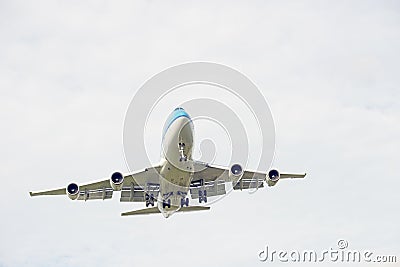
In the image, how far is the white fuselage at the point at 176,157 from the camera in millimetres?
45000

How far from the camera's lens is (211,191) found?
178 feet

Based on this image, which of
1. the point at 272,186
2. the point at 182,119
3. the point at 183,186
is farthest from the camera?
the point at 272,186

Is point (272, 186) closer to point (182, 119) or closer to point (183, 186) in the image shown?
point (183, 186)

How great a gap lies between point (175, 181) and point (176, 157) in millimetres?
3217

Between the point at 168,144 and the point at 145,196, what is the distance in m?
10.6

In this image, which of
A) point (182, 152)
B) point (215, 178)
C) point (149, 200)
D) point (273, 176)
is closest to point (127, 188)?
point (149, 200)

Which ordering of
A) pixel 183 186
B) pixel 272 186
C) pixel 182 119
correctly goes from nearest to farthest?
pixel 182 119 < pixel 183 186 < pixel 272 186

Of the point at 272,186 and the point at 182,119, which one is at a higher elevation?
the point at 182,119

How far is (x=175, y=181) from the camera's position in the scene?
48.5 metres

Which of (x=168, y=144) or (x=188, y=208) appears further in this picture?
(x=188, y=208)

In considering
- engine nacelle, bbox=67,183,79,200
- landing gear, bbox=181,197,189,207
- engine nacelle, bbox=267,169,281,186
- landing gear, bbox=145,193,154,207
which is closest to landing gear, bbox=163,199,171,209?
landing gear, bbox=181,197,189,207

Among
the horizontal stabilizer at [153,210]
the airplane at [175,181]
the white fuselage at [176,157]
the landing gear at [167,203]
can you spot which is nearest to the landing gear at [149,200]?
the airplane at [175,181]

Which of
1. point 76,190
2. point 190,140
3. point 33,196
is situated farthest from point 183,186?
point 33,196

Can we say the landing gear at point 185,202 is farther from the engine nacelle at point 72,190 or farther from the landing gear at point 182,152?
the engine nacelle at point 72,190
